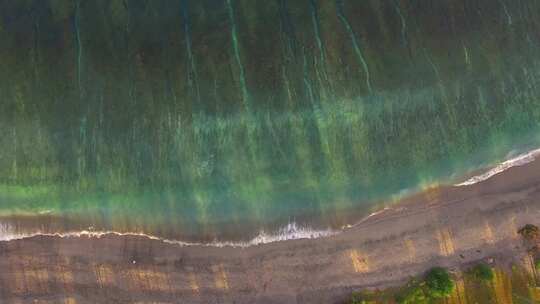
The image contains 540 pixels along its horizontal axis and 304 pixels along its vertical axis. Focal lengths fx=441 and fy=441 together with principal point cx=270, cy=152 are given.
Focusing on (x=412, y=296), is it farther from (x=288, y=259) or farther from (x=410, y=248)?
(x=288, y=259)

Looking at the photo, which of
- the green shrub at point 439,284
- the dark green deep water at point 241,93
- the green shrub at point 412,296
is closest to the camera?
the dark green deep water at point 241,93

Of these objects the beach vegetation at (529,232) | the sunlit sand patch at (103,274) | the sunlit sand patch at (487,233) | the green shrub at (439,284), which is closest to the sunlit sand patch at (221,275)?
the sunlit sand patch at (103,274)

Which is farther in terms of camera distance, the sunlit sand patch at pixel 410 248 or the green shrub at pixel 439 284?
the sunlit sand patch at pixel 410 248

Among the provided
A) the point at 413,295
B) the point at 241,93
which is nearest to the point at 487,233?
the point at 413,295

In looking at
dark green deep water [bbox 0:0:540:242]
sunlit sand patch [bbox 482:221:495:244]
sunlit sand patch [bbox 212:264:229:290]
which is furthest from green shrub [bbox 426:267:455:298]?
sunlit sand patch [bbox 212:264:229:290]

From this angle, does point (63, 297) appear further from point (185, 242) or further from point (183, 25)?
point (183, 25)

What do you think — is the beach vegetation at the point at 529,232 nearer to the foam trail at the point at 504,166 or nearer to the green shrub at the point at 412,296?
the foam trail at the point at 504,166

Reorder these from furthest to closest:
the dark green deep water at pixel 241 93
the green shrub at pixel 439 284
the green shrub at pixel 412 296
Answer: the green shrub at pixel 412 296 → the green shrub at pixel 439 284 → the dark green deep water at pixel 241 93
